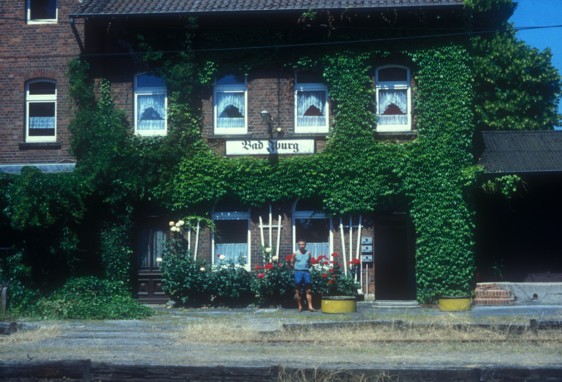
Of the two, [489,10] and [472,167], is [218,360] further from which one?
[489,10]

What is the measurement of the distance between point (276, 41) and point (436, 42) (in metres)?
4.33

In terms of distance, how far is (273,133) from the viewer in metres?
21.0

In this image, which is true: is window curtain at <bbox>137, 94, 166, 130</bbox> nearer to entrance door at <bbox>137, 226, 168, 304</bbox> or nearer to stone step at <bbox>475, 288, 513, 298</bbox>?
entrance door at <bbox>137, 226, 168, 304</bbox>

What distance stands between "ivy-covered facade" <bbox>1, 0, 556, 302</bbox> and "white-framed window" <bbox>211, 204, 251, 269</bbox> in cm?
4

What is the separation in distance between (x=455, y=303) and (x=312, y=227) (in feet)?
14.3

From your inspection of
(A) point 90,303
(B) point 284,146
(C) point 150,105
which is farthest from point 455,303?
(C) point 150,105

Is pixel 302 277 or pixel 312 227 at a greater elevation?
pixel 312 227

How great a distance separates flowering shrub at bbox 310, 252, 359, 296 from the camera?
65.0 ft

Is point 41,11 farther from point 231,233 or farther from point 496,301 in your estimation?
point 496,301

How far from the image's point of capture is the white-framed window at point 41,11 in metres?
22.3

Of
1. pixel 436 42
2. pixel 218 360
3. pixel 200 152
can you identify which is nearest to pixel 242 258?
pixel 200 152

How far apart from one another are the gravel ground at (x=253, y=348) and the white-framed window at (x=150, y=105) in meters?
6.41

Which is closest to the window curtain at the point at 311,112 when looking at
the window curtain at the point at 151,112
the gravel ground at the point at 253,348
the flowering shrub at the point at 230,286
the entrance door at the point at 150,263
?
the window curtain at the point at 151,112

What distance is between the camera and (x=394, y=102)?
828 inches
